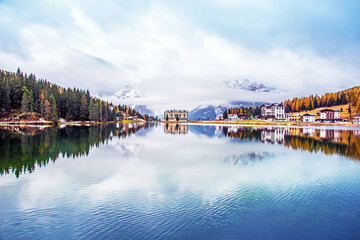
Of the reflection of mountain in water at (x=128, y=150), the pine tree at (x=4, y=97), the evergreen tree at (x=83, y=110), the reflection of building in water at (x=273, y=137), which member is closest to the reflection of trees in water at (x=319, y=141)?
the reflection of building in water at (x=273, y=137)

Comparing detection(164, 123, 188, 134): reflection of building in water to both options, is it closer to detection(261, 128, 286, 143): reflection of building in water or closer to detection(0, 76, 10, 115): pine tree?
detection(261, 128, 286, 143): reflection of building in water

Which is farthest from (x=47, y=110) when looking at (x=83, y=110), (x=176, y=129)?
(x=176, y=129)

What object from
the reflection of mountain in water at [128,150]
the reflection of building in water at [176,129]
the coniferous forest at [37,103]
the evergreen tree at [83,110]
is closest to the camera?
the reflection of mountain in water at [128,150]

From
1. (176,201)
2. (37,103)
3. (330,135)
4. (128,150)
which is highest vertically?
(37,103)

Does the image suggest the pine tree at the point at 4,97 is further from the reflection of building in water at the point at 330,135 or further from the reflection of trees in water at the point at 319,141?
the reflection of building in water at the point at 330,135

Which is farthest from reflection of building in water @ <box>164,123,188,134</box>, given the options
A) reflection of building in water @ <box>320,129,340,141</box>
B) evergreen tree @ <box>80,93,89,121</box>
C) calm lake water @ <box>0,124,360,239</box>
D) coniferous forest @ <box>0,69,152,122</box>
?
calm lake water @ <box>0,124,360,239</box>

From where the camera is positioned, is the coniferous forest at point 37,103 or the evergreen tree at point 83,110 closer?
the coniferous forest at point 37,103

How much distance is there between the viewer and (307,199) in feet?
57.2

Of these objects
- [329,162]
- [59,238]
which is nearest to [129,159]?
[59,238]

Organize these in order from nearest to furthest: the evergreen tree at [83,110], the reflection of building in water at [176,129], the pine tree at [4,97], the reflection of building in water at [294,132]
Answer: the reflection of building in water at [294,132] < the reflection of building in water at [176,129] < the pine tree at [4,97] < the evergreen tree at [83,110]

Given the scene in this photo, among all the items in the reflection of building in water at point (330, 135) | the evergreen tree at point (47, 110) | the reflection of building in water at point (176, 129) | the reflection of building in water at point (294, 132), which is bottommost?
the reflection of building in water at point (330, 135)

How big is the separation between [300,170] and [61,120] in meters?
151

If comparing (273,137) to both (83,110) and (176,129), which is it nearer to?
(176,129)

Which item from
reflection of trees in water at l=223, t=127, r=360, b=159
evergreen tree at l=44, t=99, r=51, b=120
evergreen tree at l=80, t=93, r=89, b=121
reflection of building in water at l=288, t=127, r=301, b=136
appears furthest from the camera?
evergreen tree at l=80, t=93, r=89, b=121
